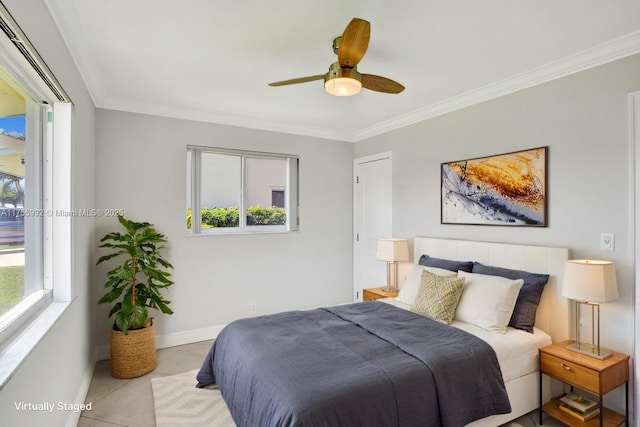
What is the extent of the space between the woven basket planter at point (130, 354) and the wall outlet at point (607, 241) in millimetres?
3693

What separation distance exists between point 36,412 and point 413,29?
111 inches

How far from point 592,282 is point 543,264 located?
51cm

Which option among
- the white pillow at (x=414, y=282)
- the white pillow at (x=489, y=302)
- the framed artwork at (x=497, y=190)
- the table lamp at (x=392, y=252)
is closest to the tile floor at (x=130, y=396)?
the white pillow at (x=489, y=302)

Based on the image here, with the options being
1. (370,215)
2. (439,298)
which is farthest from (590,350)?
(370,215)

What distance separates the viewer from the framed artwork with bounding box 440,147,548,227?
2764mm

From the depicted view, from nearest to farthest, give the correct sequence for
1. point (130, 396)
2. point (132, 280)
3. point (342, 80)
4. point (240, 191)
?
1. point (342, 80)
2. point (130, 396)
3. point (132, 280)
4. point (240, 191)

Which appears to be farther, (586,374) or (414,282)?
(414,282)

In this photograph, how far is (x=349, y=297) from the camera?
486 centimetres

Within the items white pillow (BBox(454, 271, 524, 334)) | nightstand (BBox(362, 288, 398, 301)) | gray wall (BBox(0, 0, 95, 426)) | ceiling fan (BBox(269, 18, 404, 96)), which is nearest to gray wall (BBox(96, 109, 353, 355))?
gray wall (BBox(0, 0, 95, 426))

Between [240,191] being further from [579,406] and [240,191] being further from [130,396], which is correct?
[579,406]

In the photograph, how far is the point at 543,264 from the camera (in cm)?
266

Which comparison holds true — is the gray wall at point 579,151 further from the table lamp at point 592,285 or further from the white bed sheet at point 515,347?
the white bed sheet at point 515,347

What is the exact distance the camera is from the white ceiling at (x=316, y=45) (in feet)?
6.27

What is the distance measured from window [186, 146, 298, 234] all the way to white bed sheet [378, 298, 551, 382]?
2.64 m
